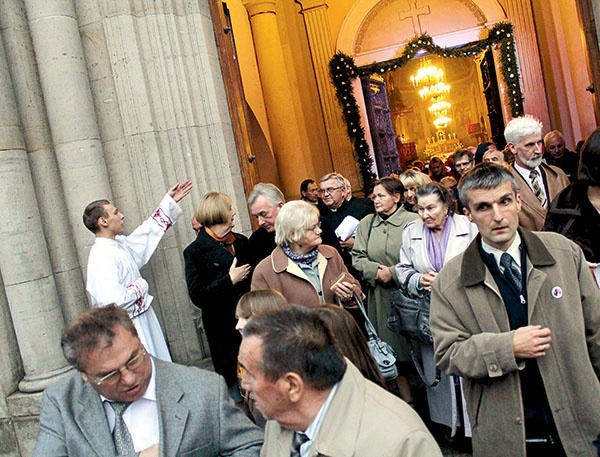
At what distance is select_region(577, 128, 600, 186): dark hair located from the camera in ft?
8.59

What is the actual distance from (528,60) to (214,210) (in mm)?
10944

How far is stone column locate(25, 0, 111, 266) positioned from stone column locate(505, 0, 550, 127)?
1057 cm

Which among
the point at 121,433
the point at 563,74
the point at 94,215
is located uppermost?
the point at 563,74

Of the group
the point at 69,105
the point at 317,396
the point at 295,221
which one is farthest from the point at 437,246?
the point at 69,105

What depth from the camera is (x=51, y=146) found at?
16.8 feet

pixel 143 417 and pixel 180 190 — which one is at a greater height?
pixel 180 190

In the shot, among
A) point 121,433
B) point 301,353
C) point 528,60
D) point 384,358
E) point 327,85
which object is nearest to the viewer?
point 301,353

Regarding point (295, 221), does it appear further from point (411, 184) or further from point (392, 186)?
point (411, 184)

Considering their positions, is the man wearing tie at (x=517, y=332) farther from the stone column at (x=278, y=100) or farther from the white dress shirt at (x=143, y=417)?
the stone column at (x=278, y=100)

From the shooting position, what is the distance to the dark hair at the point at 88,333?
2.19 meters

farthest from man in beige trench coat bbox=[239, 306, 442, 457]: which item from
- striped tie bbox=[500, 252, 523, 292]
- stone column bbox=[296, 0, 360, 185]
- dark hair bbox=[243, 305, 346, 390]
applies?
stone column bbox=[296, 0, 360, 185]

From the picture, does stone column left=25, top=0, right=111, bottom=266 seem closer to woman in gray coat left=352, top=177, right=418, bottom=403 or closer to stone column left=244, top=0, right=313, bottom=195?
woman in gray coat left=352, top=177, right=418, bottom=403

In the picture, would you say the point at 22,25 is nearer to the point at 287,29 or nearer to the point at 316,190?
the point at 316,190

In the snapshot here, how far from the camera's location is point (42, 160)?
16.6 ft
